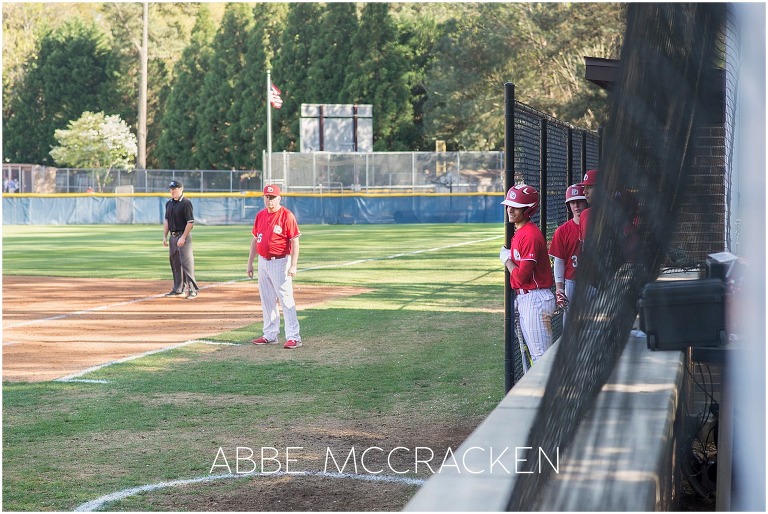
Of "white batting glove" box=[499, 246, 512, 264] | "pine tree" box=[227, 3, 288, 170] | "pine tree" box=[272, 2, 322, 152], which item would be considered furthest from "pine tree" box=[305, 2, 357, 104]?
"white batting glove" box=[499, 246, 512, 264]

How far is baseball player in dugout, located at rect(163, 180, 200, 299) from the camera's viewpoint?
54.7ft

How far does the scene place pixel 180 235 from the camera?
16953 millimetres

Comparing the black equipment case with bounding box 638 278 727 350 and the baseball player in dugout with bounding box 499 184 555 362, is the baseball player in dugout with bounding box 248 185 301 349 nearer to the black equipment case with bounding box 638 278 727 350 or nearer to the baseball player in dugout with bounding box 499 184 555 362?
the baseball player in dugout with bounding box 499 184 555 362

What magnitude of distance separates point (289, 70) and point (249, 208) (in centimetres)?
1909

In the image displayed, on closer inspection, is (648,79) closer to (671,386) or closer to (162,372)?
(671,386)

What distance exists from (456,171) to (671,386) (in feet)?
141

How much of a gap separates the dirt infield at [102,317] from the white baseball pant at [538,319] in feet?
16.1

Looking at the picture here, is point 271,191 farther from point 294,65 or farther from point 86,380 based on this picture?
point 294,65

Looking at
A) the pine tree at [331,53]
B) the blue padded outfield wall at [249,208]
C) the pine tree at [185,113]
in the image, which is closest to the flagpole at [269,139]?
the blue padded outfield wall at [249,208]

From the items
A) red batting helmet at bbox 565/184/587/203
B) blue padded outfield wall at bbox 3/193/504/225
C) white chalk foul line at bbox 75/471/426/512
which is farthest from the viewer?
blue padded outfield wall at bbox 3/193/504/225

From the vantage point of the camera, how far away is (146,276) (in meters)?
21.2

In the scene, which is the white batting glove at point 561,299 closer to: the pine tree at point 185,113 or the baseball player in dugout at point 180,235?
the baseball player in dugout at point 180,235

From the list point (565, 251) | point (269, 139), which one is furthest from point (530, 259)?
point (269, 139)

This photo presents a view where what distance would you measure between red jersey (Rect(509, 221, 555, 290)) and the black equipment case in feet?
9.38
